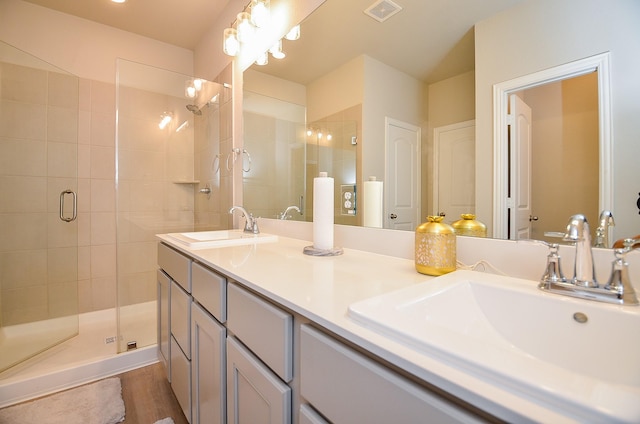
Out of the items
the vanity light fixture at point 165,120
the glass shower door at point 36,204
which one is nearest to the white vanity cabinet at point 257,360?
the glass shower door at point 36,204

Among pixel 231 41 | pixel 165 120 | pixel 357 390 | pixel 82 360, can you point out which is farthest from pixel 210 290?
pixel 165 120

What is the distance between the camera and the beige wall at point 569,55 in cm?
61

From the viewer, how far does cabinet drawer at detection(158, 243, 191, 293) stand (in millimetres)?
1216

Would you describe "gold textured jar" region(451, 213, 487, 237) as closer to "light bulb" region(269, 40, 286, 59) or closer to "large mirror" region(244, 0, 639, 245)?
"large mirror" region(244, 0, 639, 245)

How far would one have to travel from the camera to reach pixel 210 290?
974 millimetres

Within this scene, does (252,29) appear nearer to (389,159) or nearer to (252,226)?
(252,226)

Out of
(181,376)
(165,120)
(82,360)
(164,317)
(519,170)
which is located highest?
(165,120)

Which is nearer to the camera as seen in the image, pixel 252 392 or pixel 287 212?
pixel 252 392

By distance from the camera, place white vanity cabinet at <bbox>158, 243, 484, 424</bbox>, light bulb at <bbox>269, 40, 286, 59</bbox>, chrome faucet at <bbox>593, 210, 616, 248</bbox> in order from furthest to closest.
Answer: light bulb at <bbox>269, 40, 286, 59</bbox> < chrome faucet at <bbox>593, 210, 616, 248</bbox> < white vanity cabinet at <bbox>158, 243, 484, 424</bbox>

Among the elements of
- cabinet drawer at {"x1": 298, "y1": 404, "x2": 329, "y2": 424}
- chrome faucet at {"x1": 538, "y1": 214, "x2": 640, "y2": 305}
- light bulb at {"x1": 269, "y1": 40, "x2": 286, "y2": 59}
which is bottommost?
cabinet drawer at {"x1": 298, "y1": 404, "x2": 329, "y2": 424}

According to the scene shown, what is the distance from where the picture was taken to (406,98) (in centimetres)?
105

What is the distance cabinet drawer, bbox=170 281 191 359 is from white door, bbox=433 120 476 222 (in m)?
1.07

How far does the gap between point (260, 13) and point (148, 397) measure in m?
2.27

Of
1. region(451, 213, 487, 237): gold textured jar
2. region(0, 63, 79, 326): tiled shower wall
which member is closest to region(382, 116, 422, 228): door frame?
region(451, 213, 487, 237): gold textured jar
